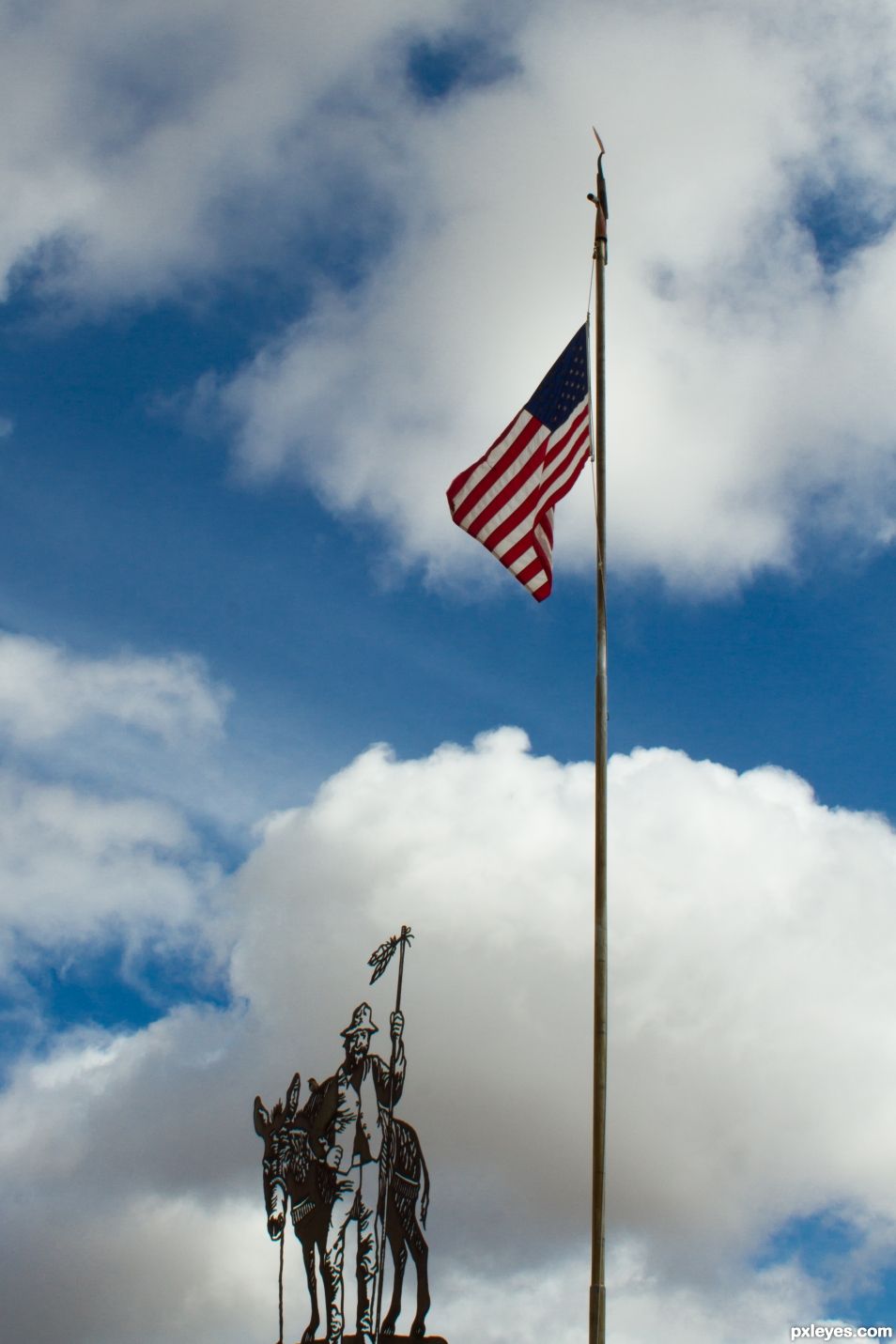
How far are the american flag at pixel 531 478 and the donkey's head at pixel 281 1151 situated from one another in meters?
9.30

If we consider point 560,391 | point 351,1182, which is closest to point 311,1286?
point 351,1182

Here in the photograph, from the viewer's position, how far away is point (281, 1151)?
21516mm

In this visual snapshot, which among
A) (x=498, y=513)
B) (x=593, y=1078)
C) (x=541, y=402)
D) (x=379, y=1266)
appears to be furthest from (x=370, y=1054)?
(x=541, y=402)

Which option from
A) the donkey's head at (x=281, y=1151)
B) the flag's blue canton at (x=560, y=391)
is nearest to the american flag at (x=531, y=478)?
the flag's blue canton at (x=560, y=391)

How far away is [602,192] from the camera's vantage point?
20.8m

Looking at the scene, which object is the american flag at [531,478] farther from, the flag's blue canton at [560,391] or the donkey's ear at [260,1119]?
the donkey's ear at [260,1119]

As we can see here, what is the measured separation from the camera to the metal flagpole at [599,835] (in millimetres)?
14703

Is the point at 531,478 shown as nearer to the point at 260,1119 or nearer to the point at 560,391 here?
the point at 560,391

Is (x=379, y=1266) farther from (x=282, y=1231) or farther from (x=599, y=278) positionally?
(x=599, y=278)

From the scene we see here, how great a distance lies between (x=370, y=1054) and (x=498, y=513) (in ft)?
27.9

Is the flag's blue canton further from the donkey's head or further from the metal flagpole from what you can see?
the donkey's head

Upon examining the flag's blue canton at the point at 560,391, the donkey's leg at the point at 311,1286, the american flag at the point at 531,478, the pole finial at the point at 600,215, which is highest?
the pole finial at the point at 600,215

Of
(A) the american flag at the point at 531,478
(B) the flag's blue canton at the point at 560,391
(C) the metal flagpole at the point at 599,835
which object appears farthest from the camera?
(B) the flag's blue canton at the point at 560,391

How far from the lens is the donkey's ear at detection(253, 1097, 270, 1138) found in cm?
2173
